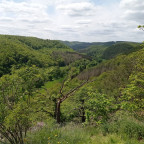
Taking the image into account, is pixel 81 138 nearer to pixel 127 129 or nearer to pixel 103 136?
pixel 103 136

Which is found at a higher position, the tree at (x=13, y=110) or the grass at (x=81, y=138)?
the tree at (x=13, y=110)

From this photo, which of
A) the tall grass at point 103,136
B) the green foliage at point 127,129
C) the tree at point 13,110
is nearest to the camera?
the tree at point 13,110

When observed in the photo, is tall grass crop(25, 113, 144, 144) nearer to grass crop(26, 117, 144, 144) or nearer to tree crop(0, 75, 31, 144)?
grass crop(26, 117, 144, 144)

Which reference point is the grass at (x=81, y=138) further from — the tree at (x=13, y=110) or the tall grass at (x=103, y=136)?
the tree at (x=13, y=110)

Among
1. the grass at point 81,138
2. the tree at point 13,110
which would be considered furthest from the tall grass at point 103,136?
the tree at point 13,110

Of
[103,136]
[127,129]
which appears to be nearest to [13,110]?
[103,136]

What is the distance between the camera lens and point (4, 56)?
7706cm

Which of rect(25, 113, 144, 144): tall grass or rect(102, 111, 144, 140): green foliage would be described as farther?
rect(102, 111, 144, 140): green foliage

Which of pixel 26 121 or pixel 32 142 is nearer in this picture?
pixel 26 121

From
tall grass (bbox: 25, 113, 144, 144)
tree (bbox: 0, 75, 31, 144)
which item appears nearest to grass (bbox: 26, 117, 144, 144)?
tall grass (bbox: 25, 113, 144, 144)

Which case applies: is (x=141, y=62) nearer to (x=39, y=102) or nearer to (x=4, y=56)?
(x=39, y=102)

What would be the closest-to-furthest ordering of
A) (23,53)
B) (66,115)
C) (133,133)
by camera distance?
(133,133) < (66,115) < (23,53)

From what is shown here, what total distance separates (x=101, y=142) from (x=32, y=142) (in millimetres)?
2405

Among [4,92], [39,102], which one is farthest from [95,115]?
[39,102]
